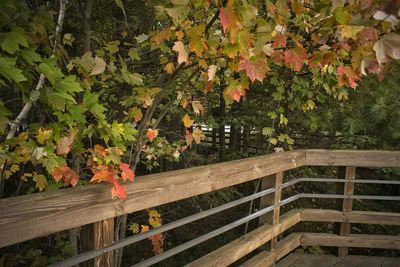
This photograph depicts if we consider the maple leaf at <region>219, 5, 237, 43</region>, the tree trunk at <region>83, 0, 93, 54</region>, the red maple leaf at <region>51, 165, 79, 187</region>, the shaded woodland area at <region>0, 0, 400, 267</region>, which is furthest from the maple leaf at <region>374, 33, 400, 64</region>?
the tree trunk at <region>83, 0, 93, 54</region>

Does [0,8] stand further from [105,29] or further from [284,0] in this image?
[105,29]

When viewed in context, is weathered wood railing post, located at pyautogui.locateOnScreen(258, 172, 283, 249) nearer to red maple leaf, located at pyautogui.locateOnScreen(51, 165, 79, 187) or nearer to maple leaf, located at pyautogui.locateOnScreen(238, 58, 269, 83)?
maple leaf, located at pyautogui.locateOnScreen(238, 58, 269, 83)

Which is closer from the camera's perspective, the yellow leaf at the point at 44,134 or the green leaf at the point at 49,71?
the green leaf at the point at 49,71

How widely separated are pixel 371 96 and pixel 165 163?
426 centimetres

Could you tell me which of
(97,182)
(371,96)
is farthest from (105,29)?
(371,96)

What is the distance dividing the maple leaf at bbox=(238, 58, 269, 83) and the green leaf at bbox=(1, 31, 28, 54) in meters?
1.07

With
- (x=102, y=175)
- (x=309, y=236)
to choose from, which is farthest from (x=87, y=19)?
(x=309, y=236)

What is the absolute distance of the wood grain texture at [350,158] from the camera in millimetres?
4004

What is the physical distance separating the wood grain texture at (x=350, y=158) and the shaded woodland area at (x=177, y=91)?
0.61 meters

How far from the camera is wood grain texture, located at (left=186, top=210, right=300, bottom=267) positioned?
288 centimetres

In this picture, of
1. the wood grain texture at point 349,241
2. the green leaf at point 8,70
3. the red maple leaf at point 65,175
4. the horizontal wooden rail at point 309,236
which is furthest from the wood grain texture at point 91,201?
the wood grain texture at point 349,241

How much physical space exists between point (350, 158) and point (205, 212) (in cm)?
211

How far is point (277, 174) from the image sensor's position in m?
3.57

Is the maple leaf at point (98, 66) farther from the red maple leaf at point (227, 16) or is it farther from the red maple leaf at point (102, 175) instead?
the red maple leaf at point (227, 16)
